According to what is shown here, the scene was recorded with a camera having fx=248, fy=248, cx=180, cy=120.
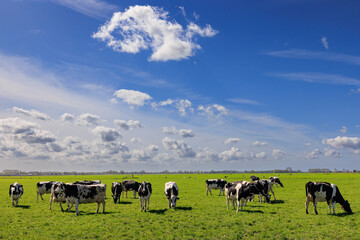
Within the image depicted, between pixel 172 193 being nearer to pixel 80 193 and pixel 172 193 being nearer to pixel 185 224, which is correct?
pixel 185 224

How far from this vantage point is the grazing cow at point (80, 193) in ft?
72.9

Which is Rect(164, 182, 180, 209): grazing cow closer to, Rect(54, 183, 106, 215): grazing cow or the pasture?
the pasture

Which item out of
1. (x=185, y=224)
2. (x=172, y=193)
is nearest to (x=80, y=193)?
(x=172, y=193)

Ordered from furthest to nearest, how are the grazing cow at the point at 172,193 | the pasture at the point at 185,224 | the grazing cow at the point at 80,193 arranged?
1. the grazing cow at the point at 172,193
2. the grazing cow at the point at 80,193
3. the pasture at the point at 185,224

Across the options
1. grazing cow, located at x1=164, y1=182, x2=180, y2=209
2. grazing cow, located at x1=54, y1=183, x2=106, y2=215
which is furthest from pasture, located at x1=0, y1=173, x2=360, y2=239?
grazing cow, located at x1=164, y1=182, x2=180, y2=209

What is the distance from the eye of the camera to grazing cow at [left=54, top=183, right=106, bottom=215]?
22.2 metres

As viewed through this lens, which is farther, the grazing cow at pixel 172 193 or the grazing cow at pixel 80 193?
the grazing cow at pixel 172 193

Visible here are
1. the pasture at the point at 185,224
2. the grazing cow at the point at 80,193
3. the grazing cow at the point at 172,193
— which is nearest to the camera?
the pasture at the point at 185,224

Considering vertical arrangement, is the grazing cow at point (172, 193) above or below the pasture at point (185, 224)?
above

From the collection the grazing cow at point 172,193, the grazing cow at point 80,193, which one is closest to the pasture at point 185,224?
the grazing cow at point 80,193

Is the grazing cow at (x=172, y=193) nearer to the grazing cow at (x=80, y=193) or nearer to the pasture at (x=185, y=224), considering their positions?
the pasture at (x=185, y=224)

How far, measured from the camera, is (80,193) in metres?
22.5

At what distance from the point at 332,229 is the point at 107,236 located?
14638 millimetres

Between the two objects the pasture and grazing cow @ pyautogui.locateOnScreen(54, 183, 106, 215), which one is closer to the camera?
the pasture
